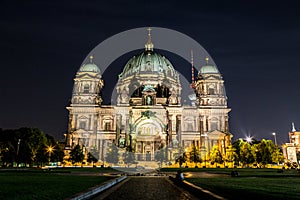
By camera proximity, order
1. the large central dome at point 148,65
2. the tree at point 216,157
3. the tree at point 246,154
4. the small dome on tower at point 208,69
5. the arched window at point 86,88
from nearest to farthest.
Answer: the tree at point 246,154 < the tree at point 216,157 < the arched window at point 86,88 < the small dome on tower at point 208,69 < the large central dome at point 148,65

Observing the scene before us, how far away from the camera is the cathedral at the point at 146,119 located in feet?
217

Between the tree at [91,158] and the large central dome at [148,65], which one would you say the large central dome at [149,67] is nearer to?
the large central dome at [148,65]

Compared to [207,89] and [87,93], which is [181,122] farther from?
[87,93]

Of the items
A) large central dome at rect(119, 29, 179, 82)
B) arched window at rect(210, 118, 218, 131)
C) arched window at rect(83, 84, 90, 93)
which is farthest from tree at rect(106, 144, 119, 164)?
large central dome at rect(119, 29, 179, 82)

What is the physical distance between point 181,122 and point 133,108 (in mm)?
12517

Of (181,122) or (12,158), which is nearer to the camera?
(12,158)

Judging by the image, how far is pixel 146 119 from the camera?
6869 cm

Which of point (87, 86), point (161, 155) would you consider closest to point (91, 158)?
point (161, 155)

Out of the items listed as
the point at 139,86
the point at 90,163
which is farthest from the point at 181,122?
the point at 90,163

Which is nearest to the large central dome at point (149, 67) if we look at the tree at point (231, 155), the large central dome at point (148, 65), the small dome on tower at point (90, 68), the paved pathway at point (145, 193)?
the large central dome at point (148, 65)

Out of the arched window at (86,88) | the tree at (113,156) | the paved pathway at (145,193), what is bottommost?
the paved pathway at (145,193)

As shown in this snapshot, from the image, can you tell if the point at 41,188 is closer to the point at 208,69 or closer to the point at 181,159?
the point at 181,159

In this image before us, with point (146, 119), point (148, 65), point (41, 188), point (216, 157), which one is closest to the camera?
point (41, 188)

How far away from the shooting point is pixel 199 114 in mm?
70188
